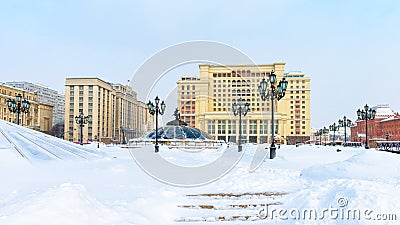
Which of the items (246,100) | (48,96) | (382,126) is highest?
(48,96)

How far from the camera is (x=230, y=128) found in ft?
277

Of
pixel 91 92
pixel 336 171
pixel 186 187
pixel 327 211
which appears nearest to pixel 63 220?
pixel 327 211

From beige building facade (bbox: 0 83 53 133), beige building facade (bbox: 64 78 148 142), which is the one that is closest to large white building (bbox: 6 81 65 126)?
beige building facade (bbox: 0 83 53 133)

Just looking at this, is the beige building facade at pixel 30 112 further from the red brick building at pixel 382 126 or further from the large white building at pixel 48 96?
the red brick building at pixel 382 126

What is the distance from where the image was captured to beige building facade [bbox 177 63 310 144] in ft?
276

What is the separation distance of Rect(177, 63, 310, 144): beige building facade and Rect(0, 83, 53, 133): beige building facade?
106 feet

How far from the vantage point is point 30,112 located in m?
69.2

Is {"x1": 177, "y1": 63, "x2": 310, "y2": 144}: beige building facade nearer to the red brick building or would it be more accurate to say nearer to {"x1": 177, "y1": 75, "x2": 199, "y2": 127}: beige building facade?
{"x1": 177, "y1": 75, "x2": 199, "y2": 127}: beige building facade

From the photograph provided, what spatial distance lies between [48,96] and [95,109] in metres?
40.9

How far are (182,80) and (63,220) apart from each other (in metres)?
81.0

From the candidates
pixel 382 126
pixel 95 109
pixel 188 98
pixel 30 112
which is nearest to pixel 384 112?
pixel 382 126

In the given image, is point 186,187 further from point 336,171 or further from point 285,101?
point 285,101

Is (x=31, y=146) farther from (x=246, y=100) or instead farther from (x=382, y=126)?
(x=246, y=100)

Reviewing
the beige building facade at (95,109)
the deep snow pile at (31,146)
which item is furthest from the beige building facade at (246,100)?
the deep snow pile at (31,146)
